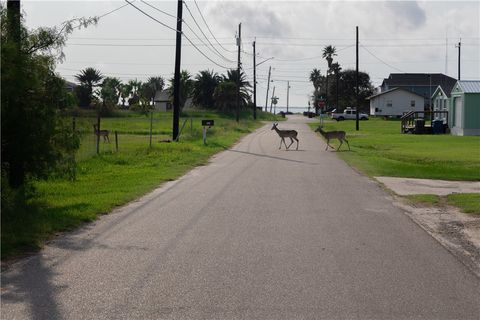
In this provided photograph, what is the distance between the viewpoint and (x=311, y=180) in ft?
59.2

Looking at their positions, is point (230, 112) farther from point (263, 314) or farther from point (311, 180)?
point (263, 314)

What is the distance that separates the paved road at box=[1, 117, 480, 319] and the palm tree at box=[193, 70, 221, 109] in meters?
104

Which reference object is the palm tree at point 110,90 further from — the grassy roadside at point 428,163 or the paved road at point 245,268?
the paved road at point 245,268

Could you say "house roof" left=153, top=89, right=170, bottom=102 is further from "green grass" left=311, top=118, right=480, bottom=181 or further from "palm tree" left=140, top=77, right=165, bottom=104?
"green grass" left=311, top=118, right=480, bottom=181

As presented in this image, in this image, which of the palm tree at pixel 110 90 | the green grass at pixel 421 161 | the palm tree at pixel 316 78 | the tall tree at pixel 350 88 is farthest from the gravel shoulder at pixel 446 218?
the palm tree at pixel 316 78

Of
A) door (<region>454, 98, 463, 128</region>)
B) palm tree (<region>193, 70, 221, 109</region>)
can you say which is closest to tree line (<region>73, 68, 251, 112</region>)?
palm tree (<region>193, 70, 221, 109</region>)

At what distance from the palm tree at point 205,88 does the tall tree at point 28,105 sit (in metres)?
104

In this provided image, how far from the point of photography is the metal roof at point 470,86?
46.2m

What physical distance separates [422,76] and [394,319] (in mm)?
123634

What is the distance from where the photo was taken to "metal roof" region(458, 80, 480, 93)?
152ft

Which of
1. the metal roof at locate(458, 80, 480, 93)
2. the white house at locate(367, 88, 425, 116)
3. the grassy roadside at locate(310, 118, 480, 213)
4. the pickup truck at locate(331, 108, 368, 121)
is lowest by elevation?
the grassy roadside at locate(310, 118, 480, 213)

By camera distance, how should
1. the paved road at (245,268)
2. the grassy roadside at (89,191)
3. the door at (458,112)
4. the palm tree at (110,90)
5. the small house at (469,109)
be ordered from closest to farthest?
the paved road at (245,268) < the grassy roadside at (89,191) < the small house at (469,109) < the door at (458,112) < the palm tree at (110,90)

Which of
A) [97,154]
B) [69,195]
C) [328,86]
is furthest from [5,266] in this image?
[328,86]

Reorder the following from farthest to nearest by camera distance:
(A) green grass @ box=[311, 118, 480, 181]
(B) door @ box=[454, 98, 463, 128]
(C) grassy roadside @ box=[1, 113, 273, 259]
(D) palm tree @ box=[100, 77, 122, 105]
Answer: (D) palm tree @ box=[100, 77, 122, 105], (B) door @ box=[454, 98, 463, 128], (A) green grass @ box=[311, 118, 480, 181], (C) grassy roadside @ box=[1, 113, 273, 259]
